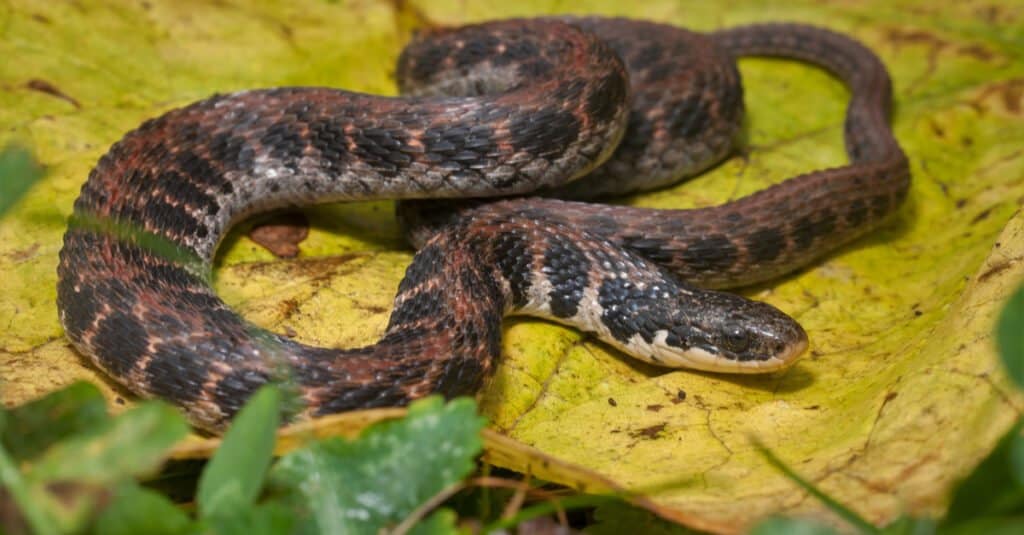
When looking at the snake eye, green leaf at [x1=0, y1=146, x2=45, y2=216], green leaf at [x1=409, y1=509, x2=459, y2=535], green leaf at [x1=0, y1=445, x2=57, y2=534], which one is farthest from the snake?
green leaf at [x1=0, y1=146, x2=45, y2=216]

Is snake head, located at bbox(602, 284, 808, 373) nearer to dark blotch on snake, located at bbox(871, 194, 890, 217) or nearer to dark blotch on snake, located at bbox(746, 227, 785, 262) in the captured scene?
dark blotch on snake, located at bbox(746, 227, 785, 262)

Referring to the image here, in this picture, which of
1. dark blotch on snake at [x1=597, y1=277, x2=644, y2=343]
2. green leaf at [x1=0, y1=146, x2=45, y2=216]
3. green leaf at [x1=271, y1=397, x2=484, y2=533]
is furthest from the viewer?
dark blotch on snake at [x1=597, y1=277, x2=644, y2=343]

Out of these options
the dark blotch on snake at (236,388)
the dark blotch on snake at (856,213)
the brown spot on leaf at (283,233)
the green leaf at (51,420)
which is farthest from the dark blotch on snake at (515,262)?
the green leaf at (51,420)

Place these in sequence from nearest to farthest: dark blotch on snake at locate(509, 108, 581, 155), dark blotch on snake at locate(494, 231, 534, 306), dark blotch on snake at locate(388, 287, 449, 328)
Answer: dark blotch on snake at locate(388, 287, 449, 328)
dark blotch on snake at locate(494, 231, 534, 306)
dark blotch on snake at locate(509, 108, 581, 155)

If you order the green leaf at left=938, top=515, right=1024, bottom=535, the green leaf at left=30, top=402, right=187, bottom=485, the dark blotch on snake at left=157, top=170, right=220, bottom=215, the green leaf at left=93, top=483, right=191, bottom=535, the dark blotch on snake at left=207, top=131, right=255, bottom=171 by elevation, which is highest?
the dark blotch on snake at left=207, top=131, right=255, bottom=171

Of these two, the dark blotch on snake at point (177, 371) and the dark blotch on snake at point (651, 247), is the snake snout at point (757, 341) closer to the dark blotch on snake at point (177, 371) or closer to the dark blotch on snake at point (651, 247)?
the dark blotch on snake at point (651, 247)

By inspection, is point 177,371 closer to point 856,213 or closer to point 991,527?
point 991,527

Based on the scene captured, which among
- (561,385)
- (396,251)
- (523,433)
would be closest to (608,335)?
(561,385)

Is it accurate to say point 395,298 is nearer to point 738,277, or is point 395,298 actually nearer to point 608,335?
point 608,335
